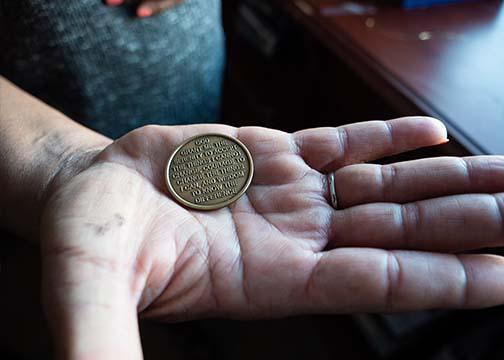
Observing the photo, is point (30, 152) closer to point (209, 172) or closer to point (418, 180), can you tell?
point (209, 172)

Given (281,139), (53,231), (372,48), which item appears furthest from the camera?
(372,48)

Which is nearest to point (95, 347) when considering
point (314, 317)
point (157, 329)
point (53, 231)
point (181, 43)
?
point (53, 231)

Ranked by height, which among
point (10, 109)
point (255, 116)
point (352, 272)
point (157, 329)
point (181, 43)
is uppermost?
point (181, 43)

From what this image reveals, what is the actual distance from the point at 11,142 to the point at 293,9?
851 mm

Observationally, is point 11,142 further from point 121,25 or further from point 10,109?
point 121,25

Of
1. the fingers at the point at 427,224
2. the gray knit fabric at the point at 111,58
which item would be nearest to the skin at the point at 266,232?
the fingers at the point at 427,224

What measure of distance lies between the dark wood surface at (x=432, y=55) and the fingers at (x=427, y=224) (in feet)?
0.83

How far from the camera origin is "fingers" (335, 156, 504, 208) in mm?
770

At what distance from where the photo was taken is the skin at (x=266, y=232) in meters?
0.63

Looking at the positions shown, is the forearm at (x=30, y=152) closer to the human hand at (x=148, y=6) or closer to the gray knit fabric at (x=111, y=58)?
the gray knit fabric at (x=111, y=58)

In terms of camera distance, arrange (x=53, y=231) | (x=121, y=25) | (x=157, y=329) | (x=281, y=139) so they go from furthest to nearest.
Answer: (x=157, y=329) < (x=121, y=25) < (x=281, y=139) < (x=53, y=231)

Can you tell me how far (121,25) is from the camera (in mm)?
1001

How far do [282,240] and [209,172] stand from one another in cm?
22

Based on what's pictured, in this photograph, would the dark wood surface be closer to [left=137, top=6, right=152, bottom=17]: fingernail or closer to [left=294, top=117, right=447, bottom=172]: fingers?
[left=294, top=117, right=447, bottom=172]: fingers
